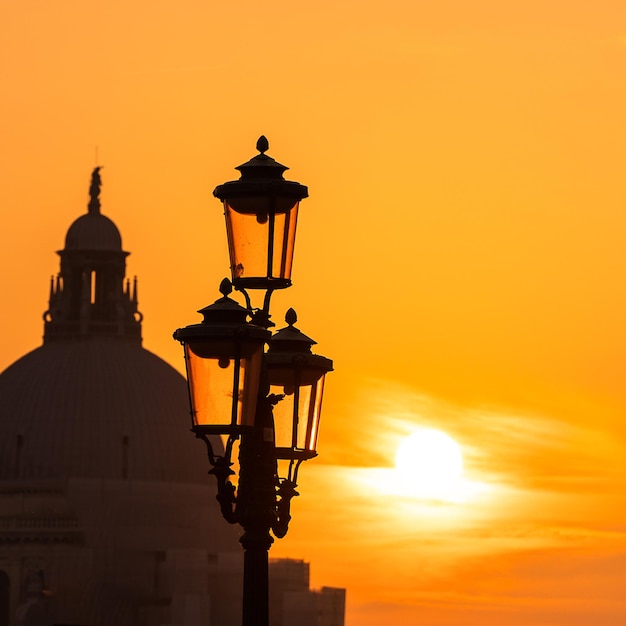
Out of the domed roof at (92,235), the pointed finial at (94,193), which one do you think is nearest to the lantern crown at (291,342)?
the domed roof at (92,235)

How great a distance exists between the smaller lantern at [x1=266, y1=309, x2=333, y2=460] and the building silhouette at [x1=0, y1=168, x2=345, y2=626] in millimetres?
116938

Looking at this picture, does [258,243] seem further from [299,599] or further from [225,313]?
[299,599]

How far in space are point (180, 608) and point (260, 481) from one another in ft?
376

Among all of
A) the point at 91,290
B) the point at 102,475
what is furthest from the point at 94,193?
the point at 102,475

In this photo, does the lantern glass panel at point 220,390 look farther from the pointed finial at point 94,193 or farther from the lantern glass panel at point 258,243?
the pointed finial at point 94,193

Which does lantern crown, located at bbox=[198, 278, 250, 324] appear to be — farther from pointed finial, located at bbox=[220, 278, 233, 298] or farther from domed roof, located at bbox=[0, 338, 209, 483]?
domed roof, located at bbox=[0, 338, 209, 483]

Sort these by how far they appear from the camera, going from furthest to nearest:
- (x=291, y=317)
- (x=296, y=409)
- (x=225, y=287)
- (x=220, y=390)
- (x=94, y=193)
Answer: (x=94, y=193) → (x=291, y=317) → (x=296, y=409) → (x=225, y=287) → (x=220, y=390)

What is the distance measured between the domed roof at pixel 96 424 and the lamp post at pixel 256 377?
126 meters

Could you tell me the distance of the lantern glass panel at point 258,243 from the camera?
76.0 feet

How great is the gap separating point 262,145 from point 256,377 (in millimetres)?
2175

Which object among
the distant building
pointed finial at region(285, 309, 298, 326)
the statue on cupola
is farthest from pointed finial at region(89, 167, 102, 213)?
pointed finial at region(285, 309, 298, 326)

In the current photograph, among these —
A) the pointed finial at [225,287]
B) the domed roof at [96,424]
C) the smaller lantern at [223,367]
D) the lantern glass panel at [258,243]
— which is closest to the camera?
the smaller lantern at [223,367]

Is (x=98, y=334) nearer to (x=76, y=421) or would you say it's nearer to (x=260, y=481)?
(x=76, y=421)

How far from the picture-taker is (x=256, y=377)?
22.5m
